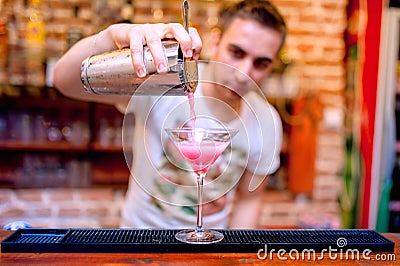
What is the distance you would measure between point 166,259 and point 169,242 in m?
0.06

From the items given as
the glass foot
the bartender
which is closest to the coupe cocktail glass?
the glass foot

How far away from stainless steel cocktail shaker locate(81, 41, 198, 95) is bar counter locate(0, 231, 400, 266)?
1.23ft

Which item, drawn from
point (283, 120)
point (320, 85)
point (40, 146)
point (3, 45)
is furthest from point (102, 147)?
point (320, 85)

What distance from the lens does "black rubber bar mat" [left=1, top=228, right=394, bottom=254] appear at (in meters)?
Result: 0.98

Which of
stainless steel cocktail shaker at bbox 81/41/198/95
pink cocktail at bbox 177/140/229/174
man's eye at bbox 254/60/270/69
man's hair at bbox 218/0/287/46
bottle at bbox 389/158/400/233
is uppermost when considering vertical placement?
man's hair at bbox 218/0/287/46

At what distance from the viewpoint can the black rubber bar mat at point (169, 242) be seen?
98cm

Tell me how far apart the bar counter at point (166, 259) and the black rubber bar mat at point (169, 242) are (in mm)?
15

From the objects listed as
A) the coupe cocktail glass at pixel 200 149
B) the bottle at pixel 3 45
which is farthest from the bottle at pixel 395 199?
the bottle at pixel 3 45

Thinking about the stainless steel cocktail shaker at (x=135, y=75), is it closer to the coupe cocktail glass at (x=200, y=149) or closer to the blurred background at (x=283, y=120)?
the coupe cocktail glass at (x=200, y=149)

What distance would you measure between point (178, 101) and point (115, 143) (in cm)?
179

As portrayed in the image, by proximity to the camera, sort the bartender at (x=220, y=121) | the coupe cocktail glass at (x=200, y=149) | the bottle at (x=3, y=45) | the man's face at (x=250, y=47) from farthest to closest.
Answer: the bottle at (x=3, y=45) < the man's face at (x=250, y=47) < the bartender at (x=220, y=121) < the coupe cocktail glass at (x=200, y=149)

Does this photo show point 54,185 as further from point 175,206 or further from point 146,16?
point 175,206

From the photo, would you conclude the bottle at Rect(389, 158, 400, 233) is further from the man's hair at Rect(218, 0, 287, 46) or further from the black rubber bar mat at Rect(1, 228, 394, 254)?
the black rubber bar mat at Rect(1, 228, 394, 254)

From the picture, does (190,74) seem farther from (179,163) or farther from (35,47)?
(35,47)
